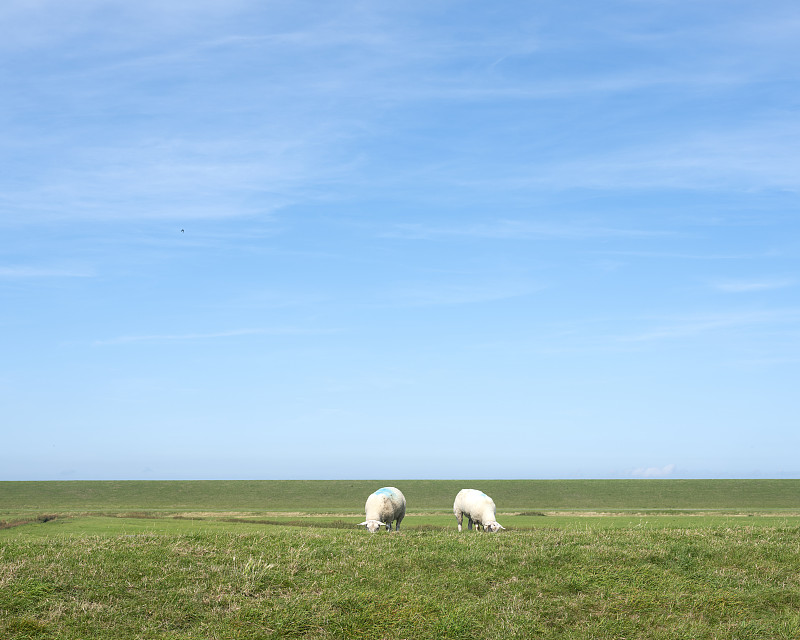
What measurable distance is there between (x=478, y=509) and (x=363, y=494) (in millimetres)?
51240

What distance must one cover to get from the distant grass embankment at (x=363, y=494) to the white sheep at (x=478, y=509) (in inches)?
1605

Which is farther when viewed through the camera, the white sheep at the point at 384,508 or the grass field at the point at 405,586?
the white sheep at the point at 384,508

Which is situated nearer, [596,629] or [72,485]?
[596,629]

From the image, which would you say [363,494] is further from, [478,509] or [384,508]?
[384,508]

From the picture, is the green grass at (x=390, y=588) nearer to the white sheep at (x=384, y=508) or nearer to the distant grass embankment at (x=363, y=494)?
the white sheep at (x=384, y=508)

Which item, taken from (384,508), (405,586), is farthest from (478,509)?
(405,586)

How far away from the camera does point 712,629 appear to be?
13766 millimetres

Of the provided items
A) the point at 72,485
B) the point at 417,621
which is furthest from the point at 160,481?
the point at 417,621

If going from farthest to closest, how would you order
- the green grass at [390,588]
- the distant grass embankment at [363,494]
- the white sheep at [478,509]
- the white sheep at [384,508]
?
the distant grass embankment at [363,494] < the white sheep at [384,508] < the white sheep at [478,509] < the green grass at [390,588]

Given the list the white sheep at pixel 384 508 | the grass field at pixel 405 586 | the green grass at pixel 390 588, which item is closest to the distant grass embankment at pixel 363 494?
the white sheep at pixel 384 508

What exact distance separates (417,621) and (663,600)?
541 centimetres

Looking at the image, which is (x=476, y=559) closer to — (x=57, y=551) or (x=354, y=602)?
(x=354, y=602)

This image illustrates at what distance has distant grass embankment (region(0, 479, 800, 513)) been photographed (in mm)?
72250

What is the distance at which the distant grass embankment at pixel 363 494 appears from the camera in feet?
237
